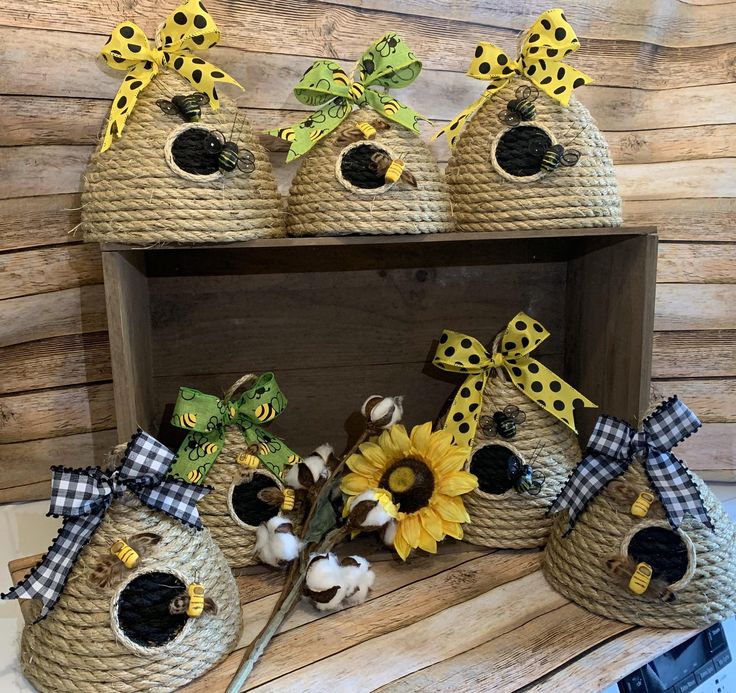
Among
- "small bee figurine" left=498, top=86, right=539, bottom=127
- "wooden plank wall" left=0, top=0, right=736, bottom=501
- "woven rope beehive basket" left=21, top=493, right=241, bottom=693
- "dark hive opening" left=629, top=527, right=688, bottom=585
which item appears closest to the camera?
"woven rope beehive basket" left=21, top=493, right=241, bottom=693

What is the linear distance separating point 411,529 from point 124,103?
0.64m

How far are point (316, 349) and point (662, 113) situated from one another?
0.74m

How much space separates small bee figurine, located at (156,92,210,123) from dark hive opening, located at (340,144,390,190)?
179 mm

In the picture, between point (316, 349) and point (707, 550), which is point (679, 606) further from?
point (316, 349)

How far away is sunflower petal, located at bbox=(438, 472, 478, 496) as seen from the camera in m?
0.92

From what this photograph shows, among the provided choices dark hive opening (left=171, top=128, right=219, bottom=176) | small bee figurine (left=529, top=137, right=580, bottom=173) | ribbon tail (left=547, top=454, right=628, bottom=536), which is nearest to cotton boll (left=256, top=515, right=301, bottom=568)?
ribbon tail (left=547, top=454, right=628, bottom=536)

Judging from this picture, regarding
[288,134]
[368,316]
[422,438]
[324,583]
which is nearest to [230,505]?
[324,583]

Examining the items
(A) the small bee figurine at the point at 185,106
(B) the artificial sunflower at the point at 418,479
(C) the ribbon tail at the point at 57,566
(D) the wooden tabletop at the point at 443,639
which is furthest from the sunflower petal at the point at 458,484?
(A) the small bee figurine at the point at 185,106

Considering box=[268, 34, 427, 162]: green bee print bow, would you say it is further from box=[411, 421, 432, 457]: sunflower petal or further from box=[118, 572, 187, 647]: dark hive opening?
box=[118, 572, 187, 647]: dark hive opening

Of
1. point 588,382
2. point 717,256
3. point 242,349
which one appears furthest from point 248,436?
point 717,256

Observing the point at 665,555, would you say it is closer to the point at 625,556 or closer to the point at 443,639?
the point at 625,556

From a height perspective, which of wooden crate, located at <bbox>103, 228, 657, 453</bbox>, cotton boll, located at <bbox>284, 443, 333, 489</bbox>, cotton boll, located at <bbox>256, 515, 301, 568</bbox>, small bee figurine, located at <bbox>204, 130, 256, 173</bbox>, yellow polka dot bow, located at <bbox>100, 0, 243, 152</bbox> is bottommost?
cotton boll, located at <bbox>256, 515, 301, 568</bbox>

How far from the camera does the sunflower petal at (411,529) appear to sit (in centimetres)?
91

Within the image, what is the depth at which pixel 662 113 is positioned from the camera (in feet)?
3.96
